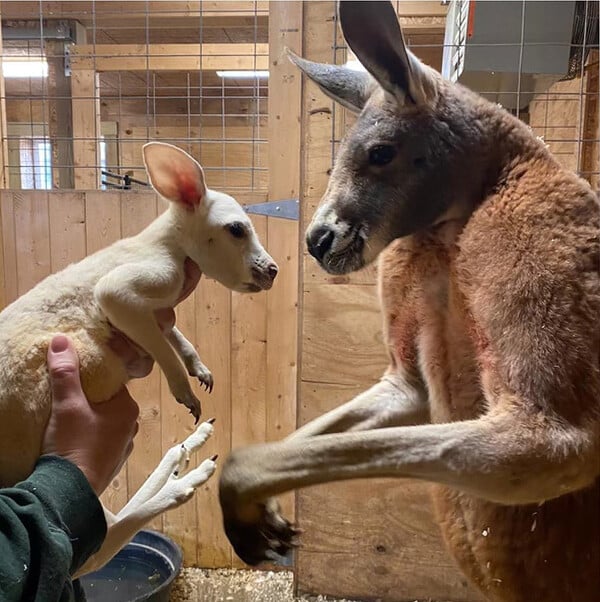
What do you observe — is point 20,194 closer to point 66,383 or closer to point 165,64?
point 165,64

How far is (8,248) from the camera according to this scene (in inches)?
104

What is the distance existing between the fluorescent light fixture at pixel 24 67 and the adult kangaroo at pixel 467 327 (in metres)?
2.83

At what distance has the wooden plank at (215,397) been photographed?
2594 mm

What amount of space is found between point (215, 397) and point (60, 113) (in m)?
1.50

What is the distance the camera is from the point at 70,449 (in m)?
Result: 1.18

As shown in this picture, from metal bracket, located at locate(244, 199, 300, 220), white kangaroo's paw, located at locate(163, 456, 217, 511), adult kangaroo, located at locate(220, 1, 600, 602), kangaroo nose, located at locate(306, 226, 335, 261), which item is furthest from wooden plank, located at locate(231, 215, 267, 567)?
kangaroo nose, located at locate(306, 226, 335, 261)

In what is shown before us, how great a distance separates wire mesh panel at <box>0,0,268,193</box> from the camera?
2871 millimetres

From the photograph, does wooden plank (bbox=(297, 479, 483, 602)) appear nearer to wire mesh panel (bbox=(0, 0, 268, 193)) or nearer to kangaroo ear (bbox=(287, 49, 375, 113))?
wire mesh panel (bbox=(0, 0, 268, 193))

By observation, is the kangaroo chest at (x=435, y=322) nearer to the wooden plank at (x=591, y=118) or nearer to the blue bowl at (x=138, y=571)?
the wooden plank at (x=591, y=118)

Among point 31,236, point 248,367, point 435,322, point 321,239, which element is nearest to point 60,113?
point 31,236

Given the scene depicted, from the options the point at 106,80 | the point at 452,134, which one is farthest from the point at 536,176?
the point at 106,80

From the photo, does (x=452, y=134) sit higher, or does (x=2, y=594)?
(x=452, y=134)

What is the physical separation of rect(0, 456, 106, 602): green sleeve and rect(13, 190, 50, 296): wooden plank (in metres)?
1.72

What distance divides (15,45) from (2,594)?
12.2 ft
